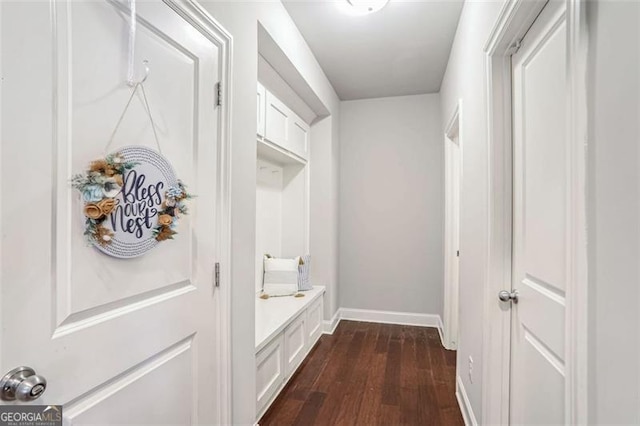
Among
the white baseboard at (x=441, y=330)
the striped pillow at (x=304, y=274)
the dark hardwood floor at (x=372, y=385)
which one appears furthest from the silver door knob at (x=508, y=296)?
the striped pillow at (x=304, y=274)

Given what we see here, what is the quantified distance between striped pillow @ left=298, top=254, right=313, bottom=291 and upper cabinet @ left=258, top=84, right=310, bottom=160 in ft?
3.58

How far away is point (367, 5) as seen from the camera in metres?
1.99

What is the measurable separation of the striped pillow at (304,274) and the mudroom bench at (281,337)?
0.08 metres

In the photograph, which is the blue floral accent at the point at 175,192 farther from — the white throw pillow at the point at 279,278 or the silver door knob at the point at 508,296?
the white throw pillow at the point at 279,278

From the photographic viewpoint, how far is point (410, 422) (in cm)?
189

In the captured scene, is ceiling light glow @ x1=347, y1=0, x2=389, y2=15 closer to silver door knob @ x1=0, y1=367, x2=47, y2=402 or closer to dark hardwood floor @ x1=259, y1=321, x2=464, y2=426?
silver door knob @ x1=0, y1=367, x2=47, y2=402

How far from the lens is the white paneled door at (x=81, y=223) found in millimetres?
696

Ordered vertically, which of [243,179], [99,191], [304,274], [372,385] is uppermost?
[243,179]

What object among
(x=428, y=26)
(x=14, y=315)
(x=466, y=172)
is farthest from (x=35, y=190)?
(x=428, y=26)

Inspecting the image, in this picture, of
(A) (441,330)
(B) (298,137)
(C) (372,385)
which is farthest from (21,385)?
(A) (441,330)

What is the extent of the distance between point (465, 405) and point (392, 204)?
7.18 feet

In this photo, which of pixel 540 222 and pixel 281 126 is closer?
pixel 540 222

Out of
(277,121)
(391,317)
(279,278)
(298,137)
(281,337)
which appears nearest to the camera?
(281,337)

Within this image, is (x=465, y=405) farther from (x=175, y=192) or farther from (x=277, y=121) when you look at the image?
(x=277, y=121)
